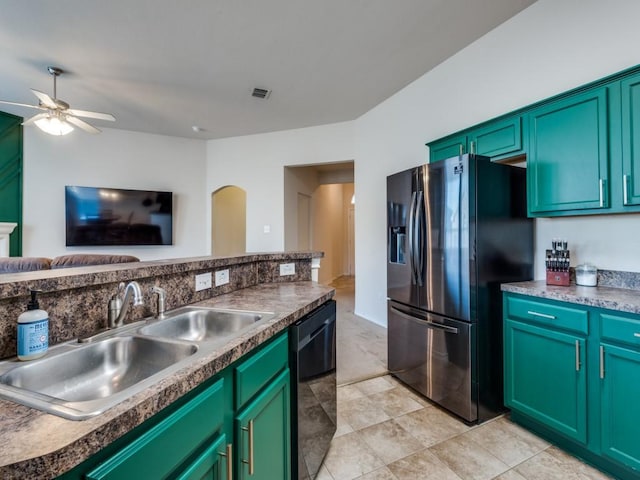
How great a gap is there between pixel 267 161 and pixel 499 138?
3.67 metres

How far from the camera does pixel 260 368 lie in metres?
1.08

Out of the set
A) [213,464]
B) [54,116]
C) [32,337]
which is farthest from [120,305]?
[54,116]

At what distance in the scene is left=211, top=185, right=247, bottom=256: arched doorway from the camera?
5.61 metres

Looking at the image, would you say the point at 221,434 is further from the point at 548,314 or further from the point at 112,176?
the point at 112,176

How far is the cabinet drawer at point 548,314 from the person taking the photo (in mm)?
1628

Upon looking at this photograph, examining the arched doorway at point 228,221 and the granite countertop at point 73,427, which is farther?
the arched doorway at point 228,221

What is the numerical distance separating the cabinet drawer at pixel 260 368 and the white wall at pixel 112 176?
15.2 feet

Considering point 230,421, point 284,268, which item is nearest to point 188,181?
point 284,268

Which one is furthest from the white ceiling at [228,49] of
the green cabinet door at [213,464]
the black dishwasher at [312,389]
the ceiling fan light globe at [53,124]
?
the green cabinet door at [213,464]

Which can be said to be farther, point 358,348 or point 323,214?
point 323,214

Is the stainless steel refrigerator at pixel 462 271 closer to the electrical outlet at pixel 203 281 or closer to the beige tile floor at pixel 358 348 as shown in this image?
the beige tile floor at pixel 358 348

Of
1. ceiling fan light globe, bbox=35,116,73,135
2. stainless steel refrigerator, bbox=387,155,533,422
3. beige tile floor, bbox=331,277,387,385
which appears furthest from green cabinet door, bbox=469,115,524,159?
ceiling fan light globe, bbox=35,116,73,135

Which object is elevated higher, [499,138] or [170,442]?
[499,138]

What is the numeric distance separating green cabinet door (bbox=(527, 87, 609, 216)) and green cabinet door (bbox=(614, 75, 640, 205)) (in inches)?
2.9
